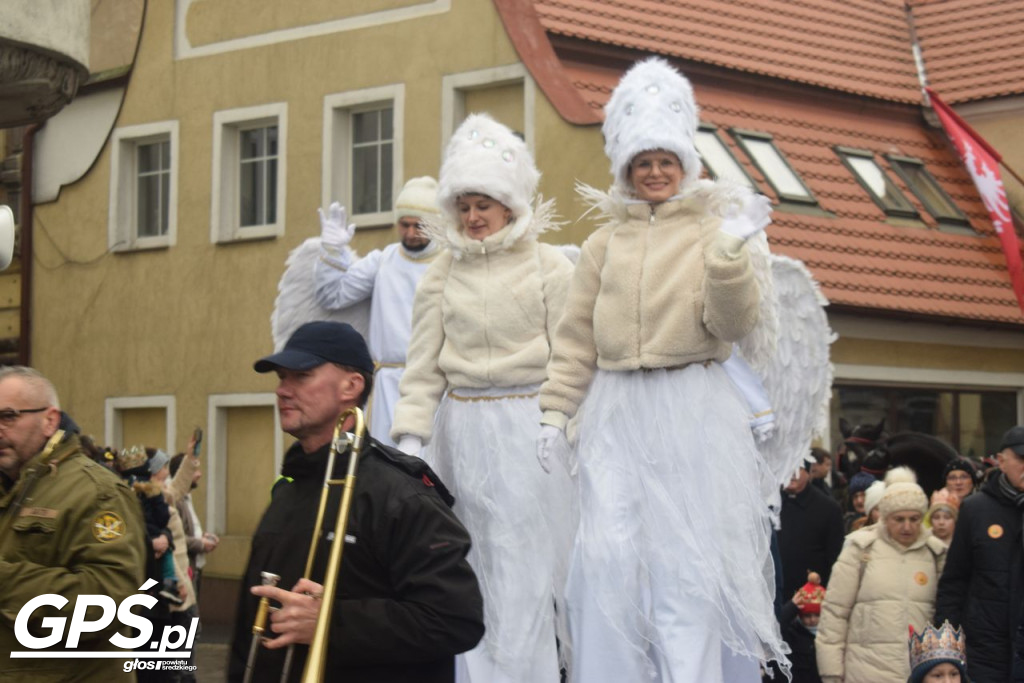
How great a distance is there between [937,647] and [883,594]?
1.78 meters

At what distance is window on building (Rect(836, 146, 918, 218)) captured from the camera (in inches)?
888

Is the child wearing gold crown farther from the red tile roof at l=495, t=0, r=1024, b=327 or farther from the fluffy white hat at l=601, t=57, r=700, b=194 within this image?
the red tile roof at l=495, t=0, r=1024, b=327

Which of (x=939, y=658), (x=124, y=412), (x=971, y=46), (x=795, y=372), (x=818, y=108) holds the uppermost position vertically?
(x=971, y=46)

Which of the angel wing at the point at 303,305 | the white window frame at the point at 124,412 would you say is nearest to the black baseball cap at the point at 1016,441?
the angel wing at the point at 303,305

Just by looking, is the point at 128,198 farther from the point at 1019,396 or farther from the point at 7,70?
the point at 7,70

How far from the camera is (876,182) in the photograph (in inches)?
900

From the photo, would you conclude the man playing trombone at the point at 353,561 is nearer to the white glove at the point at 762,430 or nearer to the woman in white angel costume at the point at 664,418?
the woman in white angel costume at the point at 664,418

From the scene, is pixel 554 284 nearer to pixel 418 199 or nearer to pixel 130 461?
pixel 418 199

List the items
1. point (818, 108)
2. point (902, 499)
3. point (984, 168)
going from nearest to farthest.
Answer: point (902, 499) → point (984, 168) → point (818, 108)

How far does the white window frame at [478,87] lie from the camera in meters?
20.1

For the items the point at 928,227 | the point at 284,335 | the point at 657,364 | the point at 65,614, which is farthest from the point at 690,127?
the point at 928,227

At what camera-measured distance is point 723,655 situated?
773 centimetres

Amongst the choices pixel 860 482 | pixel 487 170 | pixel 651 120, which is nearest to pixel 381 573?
pixel 651 120

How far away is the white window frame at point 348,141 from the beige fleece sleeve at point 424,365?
12.3 m
